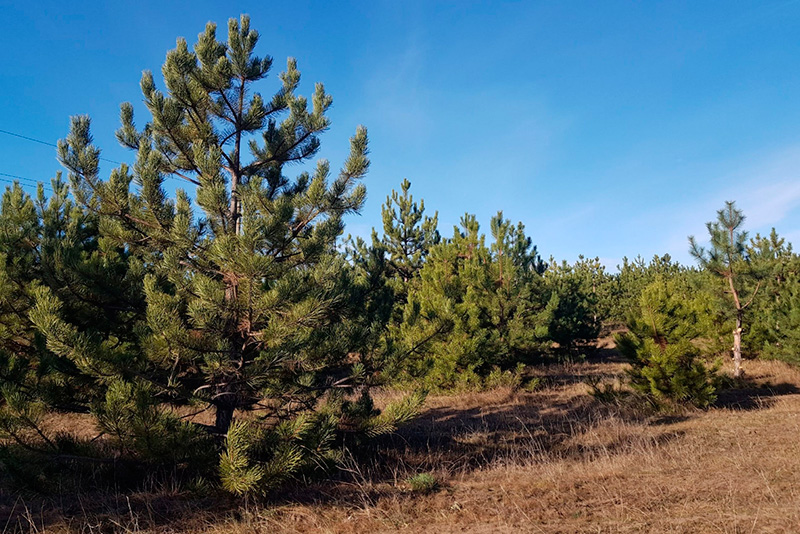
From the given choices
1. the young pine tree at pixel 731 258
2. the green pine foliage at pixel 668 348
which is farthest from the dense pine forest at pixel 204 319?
the young pine tree at pixel 731 258

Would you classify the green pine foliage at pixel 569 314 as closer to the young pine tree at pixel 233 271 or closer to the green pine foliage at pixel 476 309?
the green pine foliage at pixel 476 309

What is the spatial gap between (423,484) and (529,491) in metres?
1.26

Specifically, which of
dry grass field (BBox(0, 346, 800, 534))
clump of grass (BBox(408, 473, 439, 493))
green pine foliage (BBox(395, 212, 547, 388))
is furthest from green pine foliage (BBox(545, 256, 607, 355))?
clump of grass (BBox(408, 473, 439, 493))

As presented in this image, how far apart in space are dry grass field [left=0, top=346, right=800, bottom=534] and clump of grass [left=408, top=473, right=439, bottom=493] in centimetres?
9

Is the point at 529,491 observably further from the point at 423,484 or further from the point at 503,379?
the point at 503,379

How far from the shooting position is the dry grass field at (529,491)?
438 cm

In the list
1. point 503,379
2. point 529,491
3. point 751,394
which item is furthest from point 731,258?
point 529,491

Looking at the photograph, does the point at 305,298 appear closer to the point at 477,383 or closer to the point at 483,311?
the point at 477,383

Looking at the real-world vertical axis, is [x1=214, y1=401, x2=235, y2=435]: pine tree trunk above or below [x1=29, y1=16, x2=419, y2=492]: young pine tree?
below

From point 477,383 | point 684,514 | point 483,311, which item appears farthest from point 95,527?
point 483,311

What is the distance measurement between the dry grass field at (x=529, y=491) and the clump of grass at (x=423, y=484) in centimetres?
9

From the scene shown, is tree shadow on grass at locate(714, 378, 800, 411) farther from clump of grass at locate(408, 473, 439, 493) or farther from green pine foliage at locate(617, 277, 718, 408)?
clump of grass at locate(408, 473, 439, 493)

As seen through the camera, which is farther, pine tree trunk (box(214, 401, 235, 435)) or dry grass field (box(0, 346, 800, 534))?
pine tree trunk (box(214, 401, 235, 435))

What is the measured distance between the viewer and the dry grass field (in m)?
4.38
